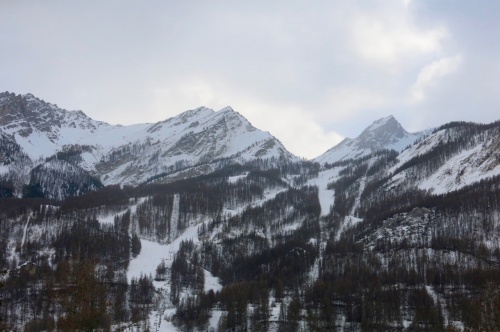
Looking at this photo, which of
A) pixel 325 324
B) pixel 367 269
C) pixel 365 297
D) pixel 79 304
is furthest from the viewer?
pixel 367 269

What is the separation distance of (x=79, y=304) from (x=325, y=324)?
4565 inches

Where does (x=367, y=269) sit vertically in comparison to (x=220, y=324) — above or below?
above

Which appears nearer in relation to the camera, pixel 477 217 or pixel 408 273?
pixel 408 273

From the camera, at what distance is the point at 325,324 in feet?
449

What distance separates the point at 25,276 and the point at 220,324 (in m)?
75.8

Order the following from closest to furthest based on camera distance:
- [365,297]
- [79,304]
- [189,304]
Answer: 1. [79,304]
2. [365,297]
3. [189,304]

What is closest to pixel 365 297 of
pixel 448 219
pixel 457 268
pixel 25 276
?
pixel 457 268

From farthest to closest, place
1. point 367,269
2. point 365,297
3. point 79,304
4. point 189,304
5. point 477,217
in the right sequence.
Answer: point 477,217 < point 367,269 < point 189,304 < point 365,297 < point 79,304

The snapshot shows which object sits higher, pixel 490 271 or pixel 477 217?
pixel 477 217

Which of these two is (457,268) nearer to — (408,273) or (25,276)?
(408,273)

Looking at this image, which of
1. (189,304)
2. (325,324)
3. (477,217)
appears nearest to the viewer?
(325,324)

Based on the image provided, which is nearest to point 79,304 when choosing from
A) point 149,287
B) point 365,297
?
point 365,297

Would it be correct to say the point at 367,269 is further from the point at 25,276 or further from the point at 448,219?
the point at 25,276

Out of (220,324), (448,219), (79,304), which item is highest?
(448,219)
